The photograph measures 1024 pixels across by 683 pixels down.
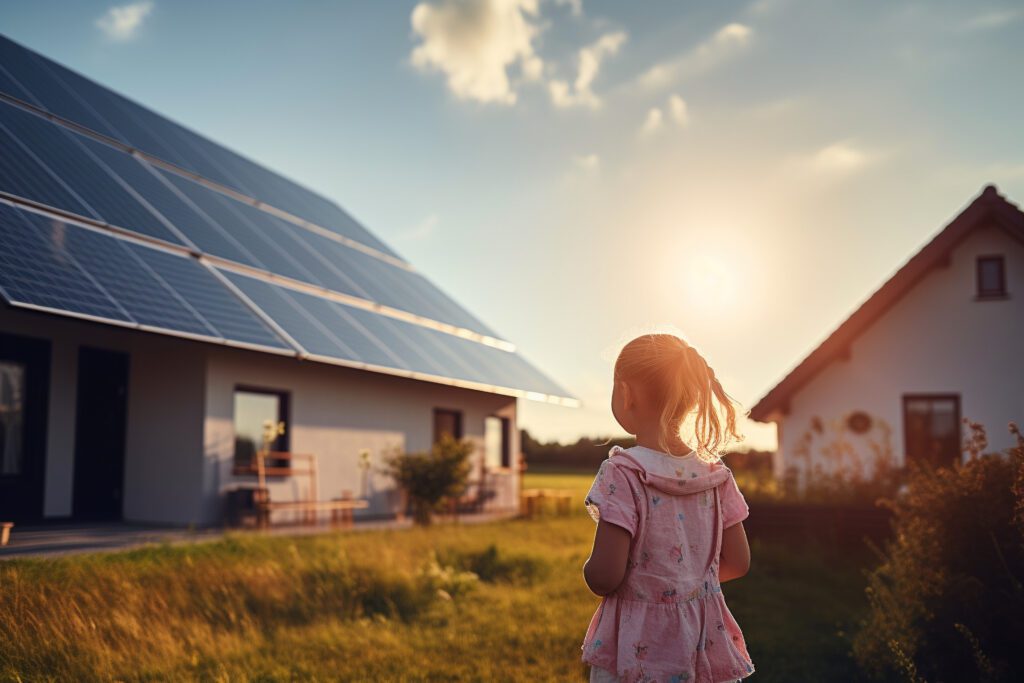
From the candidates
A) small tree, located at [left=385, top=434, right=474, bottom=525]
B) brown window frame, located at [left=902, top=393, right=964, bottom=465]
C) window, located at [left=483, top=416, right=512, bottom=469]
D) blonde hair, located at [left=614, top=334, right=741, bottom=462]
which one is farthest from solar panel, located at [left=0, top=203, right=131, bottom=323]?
brown window frame, located at [left=902, top=393, right=964, bottom=465]

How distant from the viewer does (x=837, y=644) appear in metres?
6.24

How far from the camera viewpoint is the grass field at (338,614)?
514 cm

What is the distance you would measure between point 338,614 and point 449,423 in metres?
11.9

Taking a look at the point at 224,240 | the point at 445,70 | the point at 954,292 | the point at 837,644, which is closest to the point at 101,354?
the point at 224,240

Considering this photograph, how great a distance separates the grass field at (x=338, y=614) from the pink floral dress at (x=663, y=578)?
3016 mm

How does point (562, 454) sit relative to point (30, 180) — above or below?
below

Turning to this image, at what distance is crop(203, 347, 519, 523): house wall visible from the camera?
12.0m

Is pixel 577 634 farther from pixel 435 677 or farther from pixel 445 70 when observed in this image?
pixel 445 70

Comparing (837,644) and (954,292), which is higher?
(954,292)

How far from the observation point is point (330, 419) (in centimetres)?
1453

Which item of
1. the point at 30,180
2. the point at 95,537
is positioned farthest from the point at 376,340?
the point at 95,537

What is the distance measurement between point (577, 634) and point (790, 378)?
973cm

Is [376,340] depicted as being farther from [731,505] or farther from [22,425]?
[731,505]

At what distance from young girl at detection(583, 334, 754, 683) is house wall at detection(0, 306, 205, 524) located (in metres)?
10.2
